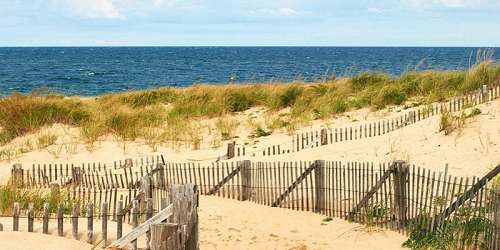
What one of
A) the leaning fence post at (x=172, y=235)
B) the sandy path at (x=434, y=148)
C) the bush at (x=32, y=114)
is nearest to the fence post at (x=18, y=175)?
the sandy path at (x=434, y=148)

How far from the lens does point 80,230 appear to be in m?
9.77

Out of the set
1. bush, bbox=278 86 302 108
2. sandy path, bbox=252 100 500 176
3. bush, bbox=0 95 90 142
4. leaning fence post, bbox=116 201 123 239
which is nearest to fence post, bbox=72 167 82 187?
sandy path, bbox=252 100 500 176

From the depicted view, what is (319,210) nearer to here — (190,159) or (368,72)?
(190,159)

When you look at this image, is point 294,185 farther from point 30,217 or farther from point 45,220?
point 30,217

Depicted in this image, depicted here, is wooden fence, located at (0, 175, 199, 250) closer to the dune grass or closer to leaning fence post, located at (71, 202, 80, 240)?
leaning fence post, located at (71, 202, 80, 240)

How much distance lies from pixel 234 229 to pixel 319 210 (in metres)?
1.81

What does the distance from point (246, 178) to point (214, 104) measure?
11040 mm

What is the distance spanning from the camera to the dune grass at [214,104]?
20.9 m

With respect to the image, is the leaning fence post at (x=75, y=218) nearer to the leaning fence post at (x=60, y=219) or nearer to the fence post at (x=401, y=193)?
the leaning fence post at (x=60, y=219)

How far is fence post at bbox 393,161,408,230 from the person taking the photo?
1100 centimetres

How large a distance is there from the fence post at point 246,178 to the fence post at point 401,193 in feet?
10.5

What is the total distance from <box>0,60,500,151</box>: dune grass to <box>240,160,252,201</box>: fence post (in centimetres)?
583

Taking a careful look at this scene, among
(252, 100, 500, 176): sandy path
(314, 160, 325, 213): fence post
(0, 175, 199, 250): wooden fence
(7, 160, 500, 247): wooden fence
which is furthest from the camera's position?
(252, 100, 500, 176): sandy path

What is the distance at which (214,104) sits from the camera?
79.2 feet
